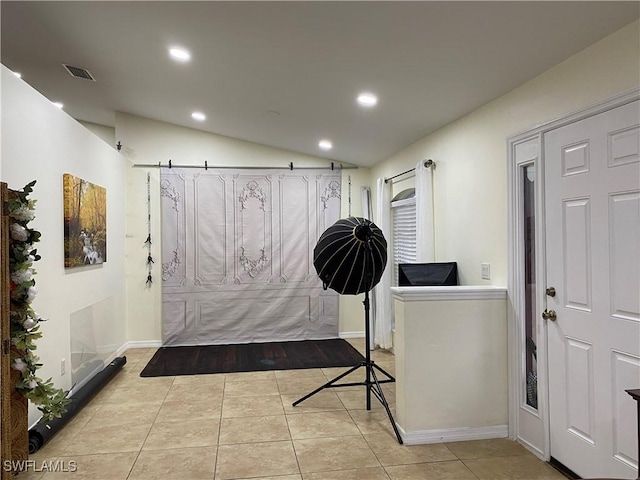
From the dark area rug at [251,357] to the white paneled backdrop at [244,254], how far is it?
24 cm

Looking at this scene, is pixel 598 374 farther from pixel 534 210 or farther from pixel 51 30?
pixel 51 30

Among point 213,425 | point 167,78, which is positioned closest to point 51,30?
point 167,78

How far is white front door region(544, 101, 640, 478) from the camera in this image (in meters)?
2.19

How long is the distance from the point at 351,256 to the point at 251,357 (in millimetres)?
2545

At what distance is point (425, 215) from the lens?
4348 mm

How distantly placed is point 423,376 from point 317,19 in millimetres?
2321

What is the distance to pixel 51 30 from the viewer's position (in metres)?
3.36

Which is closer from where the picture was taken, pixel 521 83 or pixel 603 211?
pixel 603 211

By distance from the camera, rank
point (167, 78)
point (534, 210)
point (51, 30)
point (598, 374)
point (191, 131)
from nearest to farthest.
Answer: point (598, 374) → point (534, 210) → point (51, 30) → point (167, 78) → point (191, 131)

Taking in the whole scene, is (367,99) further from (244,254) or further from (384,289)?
(244,254)

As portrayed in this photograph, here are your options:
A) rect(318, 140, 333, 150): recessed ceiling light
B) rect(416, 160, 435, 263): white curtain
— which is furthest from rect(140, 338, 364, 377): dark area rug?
rect(318, 140, 333, 150): recessed ceiling light

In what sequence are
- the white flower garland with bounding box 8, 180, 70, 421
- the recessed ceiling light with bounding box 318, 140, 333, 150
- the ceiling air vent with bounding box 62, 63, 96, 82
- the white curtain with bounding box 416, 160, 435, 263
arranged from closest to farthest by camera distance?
the white flower garland with bounding box 8, 180, 70, 421 → the ceiling air vent with bounding box 62, 63, 96, 82 → the white curtain with bounding box 416, 160, 435, 263 → the recessed ceiling light with bounding box 318, 140, 333, 150

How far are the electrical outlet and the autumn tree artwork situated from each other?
335 centimetres

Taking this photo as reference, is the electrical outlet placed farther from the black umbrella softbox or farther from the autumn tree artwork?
the autumn tree artwork
